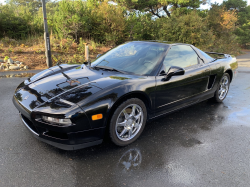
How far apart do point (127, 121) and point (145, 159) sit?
558mm

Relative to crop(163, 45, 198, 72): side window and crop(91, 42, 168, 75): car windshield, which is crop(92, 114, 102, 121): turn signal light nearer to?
crop(91, 42, 168, 75): car windshield

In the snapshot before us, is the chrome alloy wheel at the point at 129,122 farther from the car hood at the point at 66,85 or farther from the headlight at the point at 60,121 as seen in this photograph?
the headlight at the point at 60,121

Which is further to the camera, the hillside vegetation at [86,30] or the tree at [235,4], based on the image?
the tree at [235,4]

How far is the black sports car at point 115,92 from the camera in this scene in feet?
7.62

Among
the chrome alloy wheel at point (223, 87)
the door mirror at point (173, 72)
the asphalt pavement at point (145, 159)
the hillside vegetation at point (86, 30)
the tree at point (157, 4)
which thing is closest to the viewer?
the asphalt pavement at point (145, 159)

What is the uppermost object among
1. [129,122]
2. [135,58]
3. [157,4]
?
[157,4]

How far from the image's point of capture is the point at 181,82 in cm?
338

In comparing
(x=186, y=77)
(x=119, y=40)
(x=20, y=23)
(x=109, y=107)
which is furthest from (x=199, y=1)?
(x=109, y=107)

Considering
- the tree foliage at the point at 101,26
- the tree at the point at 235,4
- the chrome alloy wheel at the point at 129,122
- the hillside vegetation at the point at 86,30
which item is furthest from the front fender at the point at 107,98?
the tree at the point at 235,4

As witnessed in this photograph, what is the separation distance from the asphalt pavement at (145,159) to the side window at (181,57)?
1074 millimetres

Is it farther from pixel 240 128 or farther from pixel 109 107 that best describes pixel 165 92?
pixel 240 128

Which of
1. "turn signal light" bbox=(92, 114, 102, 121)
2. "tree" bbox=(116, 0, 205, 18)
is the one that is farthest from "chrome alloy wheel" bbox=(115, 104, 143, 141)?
"tree" bbox=(116, 0, 205, 18)

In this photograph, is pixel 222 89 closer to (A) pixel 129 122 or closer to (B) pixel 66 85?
Result: (A) pixel 129 122

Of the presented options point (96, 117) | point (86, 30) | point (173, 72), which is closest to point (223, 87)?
point (173, 72)
